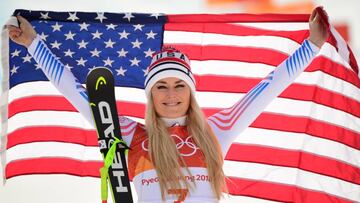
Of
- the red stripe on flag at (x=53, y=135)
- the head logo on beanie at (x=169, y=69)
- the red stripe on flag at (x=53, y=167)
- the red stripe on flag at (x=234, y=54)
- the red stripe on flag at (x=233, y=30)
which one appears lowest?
the red stripe on flag at (x=53, y=167)

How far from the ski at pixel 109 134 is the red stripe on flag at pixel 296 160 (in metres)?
1.96

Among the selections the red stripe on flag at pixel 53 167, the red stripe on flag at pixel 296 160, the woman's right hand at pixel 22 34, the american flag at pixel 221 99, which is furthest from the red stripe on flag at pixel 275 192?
the woman's right hand at pixel 22 34

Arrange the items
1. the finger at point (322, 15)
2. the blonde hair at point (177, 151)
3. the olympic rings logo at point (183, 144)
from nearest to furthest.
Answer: the blonde hair at point (177, 151) → the olympic rings logo at point (183, 144) → the finger at point (322, 15)

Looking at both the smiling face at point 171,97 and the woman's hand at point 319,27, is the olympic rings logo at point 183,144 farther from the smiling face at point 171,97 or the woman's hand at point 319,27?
the woman's hand at point 319,27

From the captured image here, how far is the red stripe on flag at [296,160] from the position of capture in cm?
599

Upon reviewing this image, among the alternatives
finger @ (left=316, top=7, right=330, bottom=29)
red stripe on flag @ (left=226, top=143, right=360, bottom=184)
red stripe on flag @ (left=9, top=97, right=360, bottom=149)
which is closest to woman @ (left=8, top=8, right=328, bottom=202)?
finger @ (left=316, top=7, right=330, bottom=29)

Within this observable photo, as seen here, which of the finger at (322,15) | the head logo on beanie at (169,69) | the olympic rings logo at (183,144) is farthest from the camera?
the finger at (322,15)

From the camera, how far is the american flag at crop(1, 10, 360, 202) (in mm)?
5980

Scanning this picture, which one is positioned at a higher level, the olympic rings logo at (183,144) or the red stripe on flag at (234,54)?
the red stripe on flag at (234,54)

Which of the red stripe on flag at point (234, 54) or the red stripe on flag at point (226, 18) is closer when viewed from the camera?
the red stripe on flag at point (226, 18)

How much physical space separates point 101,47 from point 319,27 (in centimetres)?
224

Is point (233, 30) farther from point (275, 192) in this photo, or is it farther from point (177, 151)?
point (177, 151)

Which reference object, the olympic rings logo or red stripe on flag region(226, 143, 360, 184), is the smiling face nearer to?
the olympic rings logo

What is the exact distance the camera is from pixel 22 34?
16.1ft
